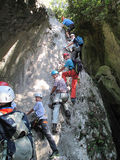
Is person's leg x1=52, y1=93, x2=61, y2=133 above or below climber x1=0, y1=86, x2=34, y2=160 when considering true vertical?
above

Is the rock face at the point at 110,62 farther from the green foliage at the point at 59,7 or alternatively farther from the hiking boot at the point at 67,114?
the hiking boot at the point at 67,114

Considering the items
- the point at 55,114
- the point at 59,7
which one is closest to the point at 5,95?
the point at 55,114

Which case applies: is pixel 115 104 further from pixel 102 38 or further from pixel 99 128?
pixel 102 38

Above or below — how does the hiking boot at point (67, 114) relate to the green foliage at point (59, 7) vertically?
below

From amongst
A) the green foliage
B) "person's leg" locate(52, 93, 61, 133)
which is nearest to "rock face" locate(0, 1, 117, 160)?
"person's leg" locate(52, 93, 61, 133)

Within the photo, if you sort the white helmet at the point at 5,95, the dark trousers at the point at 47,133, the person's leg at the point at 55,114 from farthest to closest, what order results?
the person's leg at the point at 55,114
the dark trousers at the point at 47,133
the white helmet at the point at 5,95

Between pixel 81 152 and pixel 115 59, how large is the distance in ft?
24.9

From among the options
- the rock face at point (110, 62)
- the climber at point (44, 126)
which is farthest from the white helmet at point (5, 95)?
the rock face at point (110, 62)

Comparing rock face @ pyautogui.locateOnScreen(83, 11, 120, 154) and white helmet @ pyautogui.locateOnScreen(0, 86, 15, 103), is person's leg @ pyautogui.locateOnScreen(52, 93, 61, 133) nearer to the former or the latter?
white helmet @ pyautogui.locateOnScreen(0, 86, 15, 103)

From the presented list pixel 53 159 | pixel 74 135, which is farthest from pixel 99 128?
pixel 53 159

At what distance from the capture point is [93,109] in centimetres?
764

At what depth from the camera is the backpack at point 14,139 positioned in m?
2.33

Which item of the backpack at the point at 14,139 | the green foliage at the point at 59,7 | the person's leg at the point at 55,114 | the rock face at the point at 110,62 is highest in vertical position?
the green foliage at the point at 59,7

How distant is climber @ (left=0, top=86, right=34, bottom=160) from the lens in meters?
2.34
